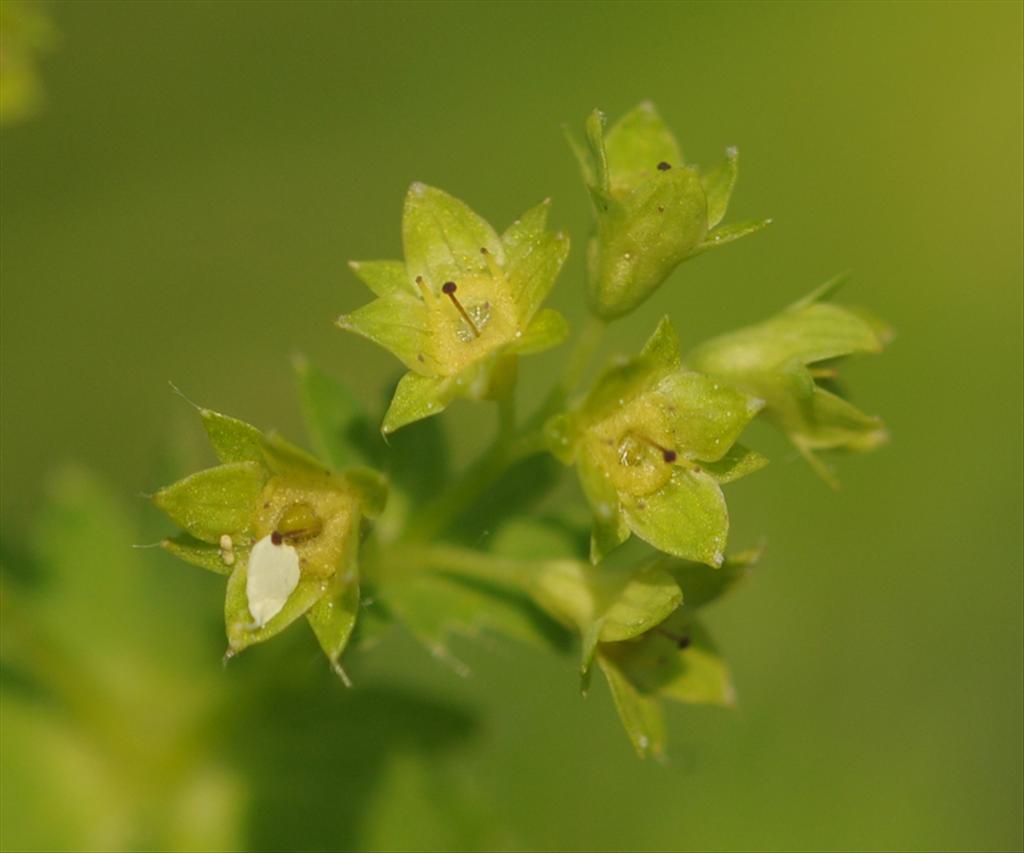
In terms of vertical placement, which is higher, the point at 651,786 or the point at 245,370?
the point at 245,370

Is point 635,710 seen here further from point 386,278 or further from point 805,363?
point 386,278

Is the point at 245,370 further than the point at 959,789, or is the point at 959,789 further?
the point at 245,370

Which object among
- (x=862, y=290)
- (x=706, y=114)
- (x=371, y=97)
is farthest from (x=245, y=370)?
(x=862, y=290)

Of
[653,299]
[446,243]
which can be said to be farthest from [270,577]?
[653,299]

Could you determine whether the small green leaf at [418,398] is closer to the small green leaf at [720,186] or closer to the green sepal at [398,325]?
the green sepal at [398,325]

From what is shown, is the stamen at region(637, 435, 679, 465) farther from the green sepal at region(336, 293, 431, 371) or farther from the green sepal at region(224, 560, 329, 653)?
the green sepal at region(224, 560, 329, 653)

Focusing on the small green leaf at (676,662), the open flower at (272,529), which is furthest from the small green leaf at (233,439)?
the small green leaf at (676,662)

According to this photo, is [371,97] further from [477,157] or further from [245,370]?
[245,370]

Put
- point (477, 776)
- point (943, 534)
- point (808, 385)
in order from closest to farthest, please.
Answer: point (808, 385) → point (477, 776) → point (943, 534)
